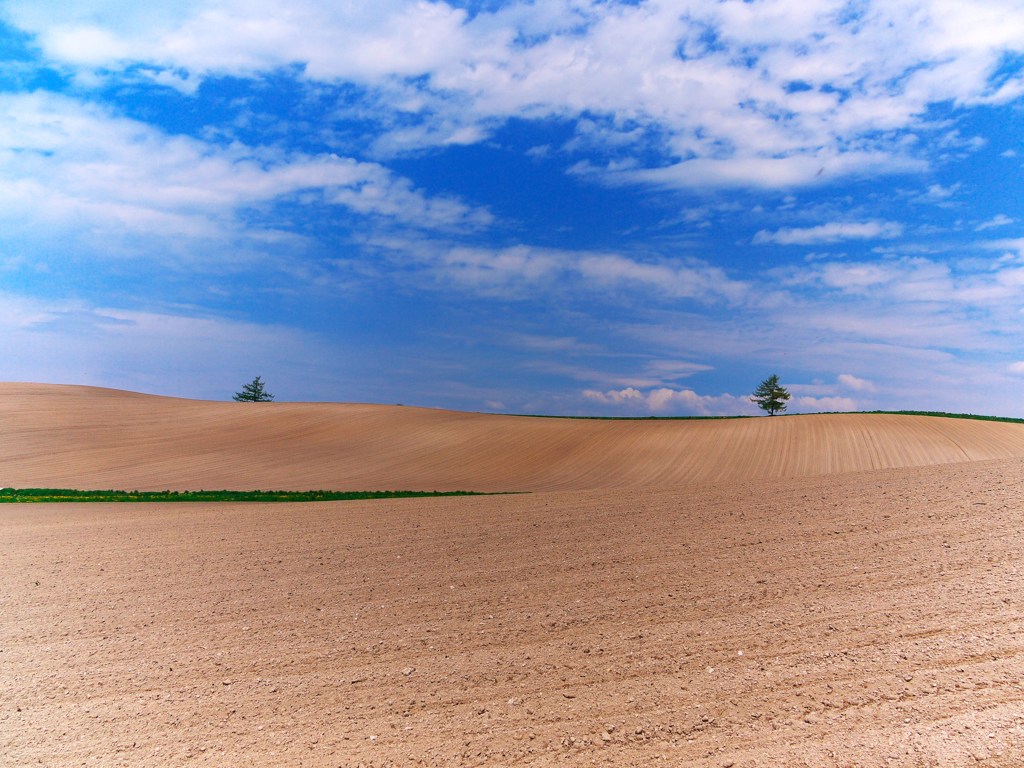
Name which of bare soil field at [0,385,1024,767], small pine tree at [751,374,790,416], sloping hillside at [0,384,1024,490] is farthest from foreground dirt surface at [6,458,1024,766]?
small pine tree at [751,374,790,416]

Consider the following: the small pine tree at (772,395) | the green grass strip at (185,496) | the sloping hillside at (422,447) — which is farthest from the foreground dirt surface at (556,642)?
the small pine tree at (772,395)

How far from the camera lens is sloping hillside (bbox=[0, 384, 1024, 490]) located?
27.8 metres

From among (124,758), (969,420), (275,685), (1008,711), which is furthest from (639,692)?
(969,420)

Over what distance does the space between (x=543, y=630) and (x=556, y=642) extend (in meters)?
0.34

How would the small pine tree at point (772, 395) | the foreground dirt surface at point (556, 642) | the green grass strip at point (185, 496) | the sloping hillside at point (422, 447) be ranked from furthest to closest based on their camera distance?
the small pine tree at point (772, 395) < the sloping hillside at point (422, 447) < the green grass strip at point (185, 496) < the foreground dirt surface at point (556, 642)

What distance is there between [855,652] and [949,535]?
4.16 m

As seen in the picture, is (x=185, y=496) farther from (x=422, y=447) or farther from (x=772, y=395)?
(x=772, y=395)

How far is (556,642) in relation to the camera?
7461 millimetres

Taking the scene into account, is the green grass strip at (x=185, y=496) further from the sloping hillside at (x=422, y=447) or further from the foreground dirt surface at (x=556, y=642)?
the foreground dirt surface at (x=556, y=642)

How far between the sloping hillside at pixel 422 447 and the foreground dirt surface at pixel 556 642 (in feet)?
41.7

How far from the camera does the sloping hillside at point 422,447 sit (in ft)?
91.0

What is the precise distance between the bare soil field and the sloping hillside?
1163 centimetres

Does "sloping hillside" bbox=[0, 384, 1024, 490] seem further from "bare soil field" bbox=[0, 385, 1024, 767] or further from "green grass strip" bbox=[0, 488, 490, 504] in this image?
"bare soil field" bbox=[0, 385, 1024, 767]

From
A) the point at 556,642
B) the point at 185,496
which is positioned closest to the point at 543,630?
the point at 556,642
